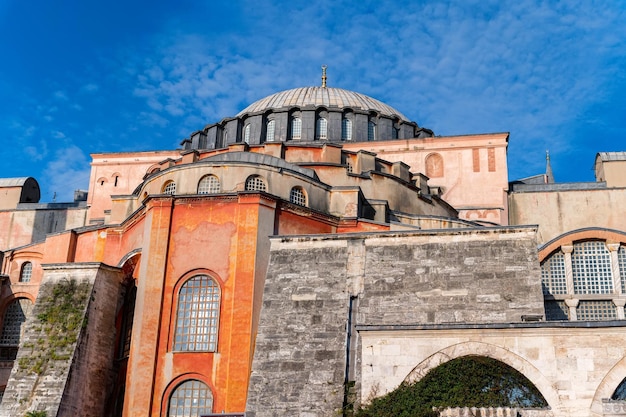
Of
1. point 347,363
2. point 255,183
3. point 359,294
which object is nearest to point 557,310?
point 359,294

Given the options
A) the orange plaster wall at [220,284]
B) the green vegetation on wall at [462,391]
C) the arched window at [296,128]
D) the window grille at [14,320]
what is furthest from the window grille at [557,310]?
the window grille at [14,320]

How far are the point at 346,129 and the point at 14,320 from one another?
60.9ft

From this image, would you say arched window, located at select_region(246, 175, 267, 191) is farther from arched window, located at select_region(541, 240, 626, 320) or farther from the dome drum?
the dome drum

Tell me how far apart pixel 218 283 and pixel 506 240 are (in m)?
9.25

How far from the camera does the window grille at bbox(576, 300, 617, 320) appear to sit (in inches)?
1115

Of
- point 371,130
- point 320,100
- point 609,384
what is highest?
point 320,100

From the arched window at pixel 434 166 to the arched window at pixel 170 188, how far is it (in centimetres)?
1636

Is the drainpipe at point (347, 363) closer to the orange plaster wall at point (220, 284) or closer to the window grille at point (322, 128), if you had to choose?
the orange plaster wall at point (220, 284)

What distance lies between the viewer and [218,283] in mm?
27078

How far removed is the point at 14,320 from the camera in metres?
36.6

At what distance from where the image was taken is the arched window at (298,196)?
29.9 metres

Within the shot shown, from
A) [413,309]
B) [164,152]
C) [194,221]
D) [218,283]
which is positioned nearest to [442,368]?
[413,309]

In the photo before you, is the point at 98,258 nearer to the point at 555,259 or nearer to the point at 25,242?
the point at 25,242

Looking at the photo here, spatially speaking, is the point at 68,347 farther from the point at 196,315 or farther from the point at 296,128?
the point at 296,128
